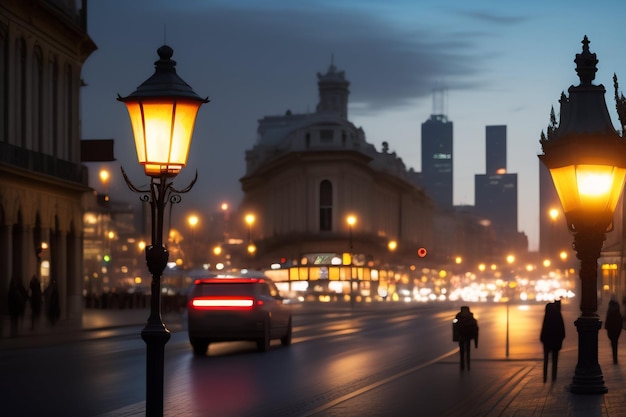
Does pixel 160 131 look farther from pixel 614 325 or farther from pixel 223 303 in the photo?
pixel 223 303

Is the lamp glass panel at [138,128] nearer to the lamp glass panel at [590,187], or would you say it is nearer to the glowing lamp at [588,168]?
the glowing lamp at [588,168]

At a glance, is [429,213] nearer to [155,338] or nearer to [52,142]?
[52,142]

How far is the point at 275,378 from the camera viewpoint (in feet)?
80.0

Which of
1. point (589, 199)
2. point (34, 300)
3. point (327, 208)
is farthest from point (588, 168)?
point (327, 208)

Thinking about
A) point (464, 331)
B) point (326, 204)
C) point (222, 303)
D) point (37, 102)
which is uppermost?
point (37, 102)

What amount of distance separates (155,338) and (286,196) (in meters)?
128

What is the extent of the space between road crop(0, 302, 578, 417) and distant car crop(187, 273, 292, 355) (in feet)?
1.44

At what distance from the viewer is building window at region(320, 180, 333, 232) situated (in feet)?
434

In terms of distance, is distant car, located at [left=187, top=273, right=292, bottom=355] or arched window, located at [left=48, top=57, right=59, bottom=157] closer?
distant car, located at [left=187, top=273, right=292, bottom=355]

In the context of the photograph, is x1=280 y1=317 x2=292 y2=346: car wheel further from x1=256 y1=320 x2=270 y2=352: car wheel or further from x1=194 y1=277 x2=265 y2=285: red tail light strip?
x1=194 y1=277 x2=265 y2=285: red tail light strip

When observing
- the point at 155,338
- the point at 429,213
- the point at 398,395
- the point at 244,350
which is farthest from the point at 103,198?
the point at 429,213

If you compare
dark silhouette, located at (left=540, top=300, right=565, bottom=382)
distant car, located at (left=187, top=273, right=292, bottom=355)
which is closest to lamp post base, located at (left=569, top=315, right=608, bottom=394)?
dark silhouette, located at (left=540, top=300, right=565, bottom=382)

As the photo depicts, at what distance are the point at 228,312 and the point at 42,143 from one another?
23917 mm

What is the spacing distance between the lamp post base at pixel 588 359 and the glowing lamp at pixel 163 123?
8901 millimetres
